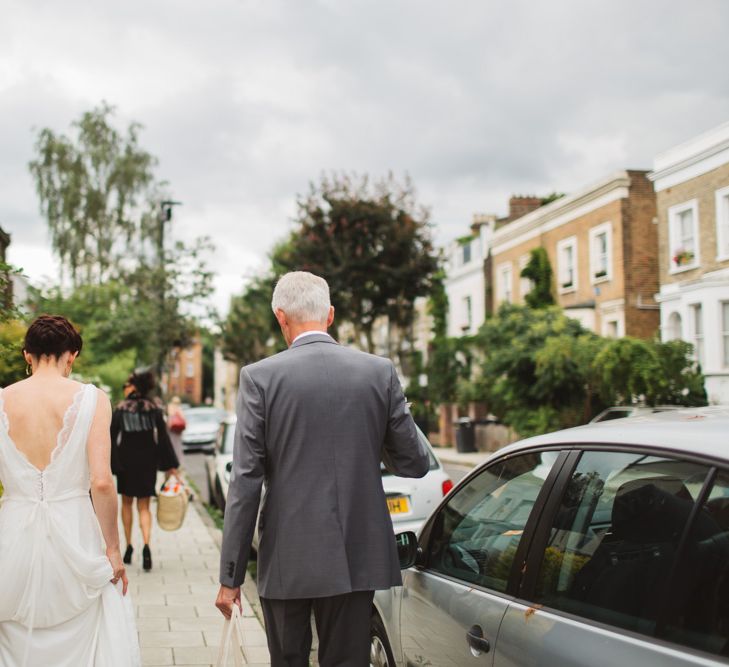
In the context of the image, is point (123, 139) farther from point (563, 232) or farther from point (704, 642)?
point (704, 642)

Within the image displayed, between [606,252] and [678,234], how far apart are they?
4.04 m

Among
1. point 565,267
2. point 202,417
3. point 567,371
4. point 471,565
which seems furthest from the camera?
point 202,417

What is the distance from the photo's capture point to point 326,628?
3086 mm

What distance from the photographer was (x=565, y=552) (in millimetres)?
2754

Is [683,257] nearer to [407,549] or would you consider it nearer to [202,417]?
[202,417]

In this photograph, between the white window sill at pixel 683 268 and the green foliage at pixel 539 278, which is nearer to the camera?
the white window sill at pixel 683 268

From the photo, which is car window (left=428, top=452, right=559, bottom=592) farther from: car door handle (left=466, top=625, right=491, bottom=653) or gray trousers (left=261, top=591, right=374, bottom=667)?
gray trousers (left=261, top=591, right=374, bottom=667)

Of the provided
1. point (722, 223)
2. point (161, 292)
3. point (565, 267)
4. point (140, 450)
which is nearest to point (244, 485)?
point (140, 450)

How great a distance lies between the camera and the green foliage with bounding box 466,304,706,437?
2158 centimetres

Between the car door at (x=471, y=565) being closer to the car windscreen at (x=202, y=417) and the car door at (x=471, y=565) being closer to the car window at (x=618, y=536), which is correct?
the car window at (x=618, y=536)

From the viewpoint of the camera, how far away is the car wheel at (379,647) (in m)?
3.97

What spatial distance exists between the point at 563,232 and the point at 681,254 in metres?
7.02

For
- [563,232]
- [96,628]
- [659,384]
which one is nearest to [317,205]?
[563,232]

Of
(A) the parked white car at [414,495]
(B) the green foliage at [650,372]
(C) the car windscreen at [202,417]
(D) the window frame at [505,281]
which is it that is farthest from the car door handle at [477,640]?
(D) the window frame at [505,281]
